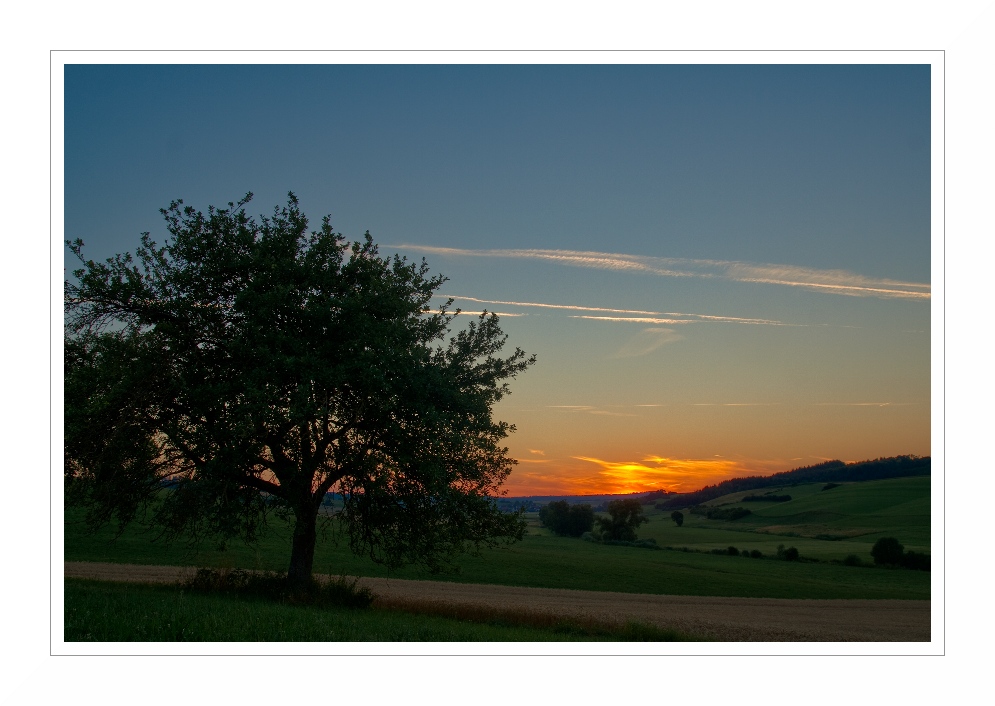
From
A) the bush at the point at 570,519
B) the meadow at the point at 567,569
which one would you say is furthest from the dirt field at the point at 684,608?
the bush at the point at 570,519

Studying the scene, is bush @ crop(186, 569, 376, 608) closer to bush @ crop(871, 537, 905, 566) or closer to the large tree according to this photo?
the large tree

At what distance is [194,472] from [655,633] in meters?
15.1

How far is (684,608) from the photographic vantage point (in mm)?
37844

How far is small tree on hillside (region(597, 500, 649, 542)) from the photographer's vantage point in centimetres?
8244

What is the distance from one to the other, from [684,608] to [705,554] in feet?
120

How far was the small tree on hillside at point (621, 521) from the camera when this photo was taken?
270 ft

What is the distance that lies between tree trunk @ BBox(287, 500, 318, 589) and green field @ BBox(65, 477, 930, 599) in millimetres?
839

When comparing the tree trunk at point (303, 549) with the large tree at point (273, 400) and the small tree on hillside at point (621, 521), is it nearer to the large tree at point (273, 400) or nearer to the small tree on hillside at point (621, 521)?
the large tree at point (273, 400)

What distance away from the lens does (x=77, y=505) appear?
22.4 m

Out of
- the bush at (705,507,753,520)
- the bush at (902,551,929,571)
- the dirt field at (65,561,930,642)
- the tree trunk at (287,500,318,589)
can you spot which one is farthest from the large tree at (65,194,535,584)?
the bush at (705,507,753,520)

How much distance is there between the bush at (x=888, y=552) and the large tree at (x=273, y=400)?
177 ft
